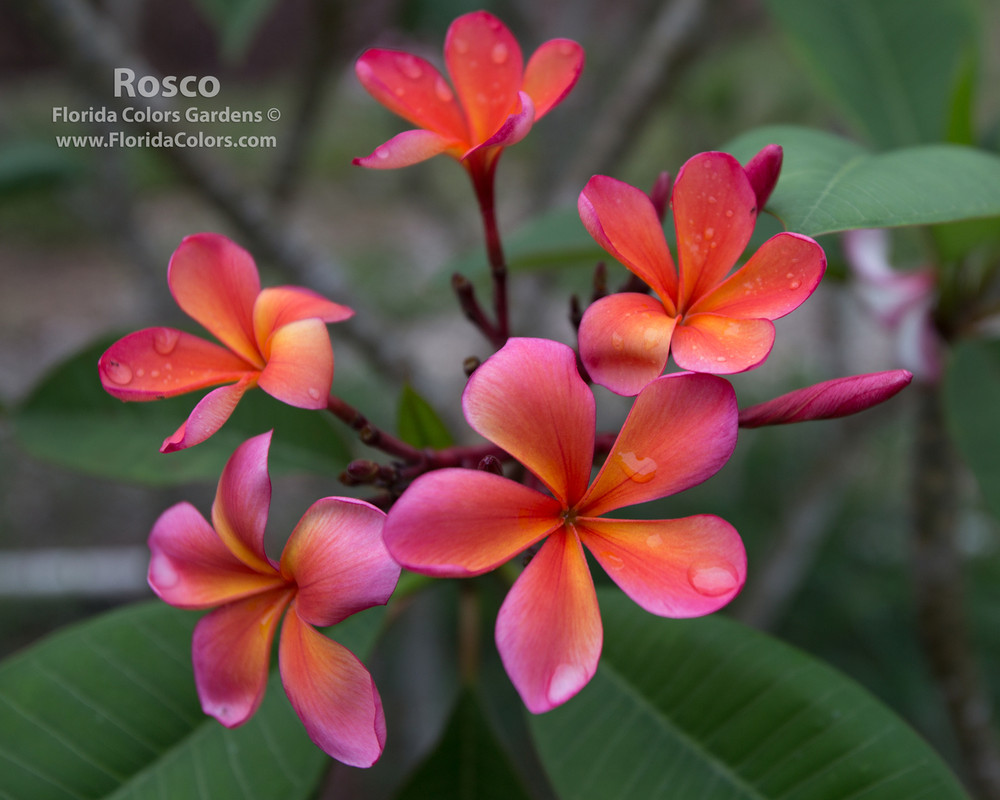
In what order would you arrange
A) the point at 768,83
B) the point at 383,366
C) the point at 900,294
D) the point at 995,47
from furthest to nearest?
the point at 995,47, the point at 768,83, the point at 383,366, the point at 900,294

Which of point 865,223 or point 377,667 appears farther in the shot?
point 377,667

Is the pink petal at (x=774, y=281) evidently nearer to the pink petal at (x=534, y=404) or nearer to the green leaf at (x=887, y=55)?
the pink petal at (x=534, y=404)

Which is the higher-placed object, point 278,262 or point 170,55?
point 170,55

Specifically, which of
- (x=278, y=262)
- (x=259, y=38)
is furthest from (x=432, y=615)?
(x=259, y=38)

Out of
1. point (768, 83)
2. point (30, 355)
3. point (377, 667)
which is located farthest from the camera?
point (30, 355)

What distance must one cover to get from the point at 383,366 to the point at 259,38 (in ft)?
22.8

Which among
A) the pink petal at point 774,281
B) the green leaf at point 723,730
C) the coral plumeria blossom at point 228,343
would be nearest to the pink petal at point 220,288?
the coral plumeria blossom at point 228,343

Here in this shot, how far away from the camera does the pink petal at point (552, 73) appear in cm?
55

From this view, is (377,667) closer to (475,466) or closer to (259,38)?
(475,466)

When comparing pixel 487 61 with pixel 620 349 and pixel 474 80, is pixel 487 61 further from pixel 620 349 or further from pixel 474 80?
pixel 620 349

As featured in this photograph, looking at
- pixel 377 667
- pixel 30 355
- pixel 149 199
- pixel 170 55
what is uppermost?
pixel 170 55

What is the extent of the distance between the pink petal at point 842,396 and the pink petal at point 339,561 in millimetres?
258

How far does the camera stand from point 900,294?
939 millimetres

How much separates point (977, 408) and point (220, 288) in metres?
0.80
